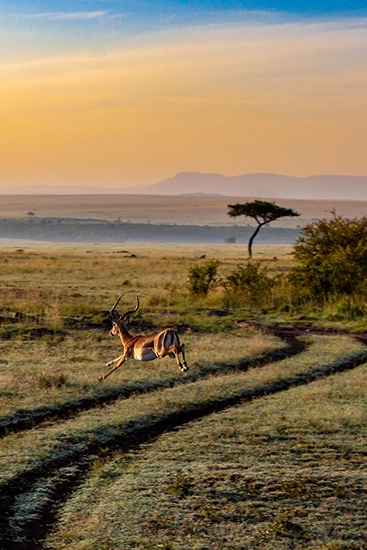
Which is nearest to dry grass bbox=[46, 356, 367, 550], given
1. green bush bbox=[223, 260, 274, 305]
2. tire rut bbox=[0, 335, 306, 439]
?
tire rut bbox=[0, 335, 306, 439]

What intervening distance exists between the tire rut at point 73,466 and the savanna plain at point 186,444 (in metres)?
0.03

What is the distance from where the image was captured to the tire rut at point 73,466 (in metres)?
8.27

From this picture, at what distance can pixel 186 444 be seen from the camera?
11383 millimetres

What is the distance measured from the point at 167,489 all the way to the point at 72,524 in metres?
1.36

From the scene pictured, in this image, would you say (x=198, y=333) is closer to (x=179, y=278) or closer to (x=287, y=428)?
(x=287, y=428)

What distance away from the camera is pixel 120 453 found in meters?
11.1

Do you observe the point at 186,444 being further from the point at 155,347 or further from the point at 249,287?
the point at 249,287

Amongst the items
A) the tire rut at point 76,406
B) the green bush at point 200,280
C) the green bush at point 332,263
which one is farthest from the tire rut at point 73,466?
the green bush at point 200,280

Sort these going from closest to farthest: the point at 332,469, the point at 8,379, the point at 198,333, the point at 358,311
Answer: the point at 332,469 → the point at 8,379 → the point at 198,333 → the point at 358,311

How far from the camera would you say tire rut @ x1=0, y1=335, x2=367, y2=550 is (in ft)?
27.1

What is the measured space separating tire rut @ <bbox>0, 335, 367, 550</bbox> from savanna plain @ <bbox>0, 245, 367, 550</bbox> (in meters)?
0.03

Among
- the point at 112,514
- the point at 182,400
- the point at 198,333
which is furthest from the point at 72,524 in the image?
the point at 198,333

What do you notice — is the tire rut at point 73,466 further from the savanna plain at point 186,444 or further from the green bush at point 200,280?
the green bush at point 200,280

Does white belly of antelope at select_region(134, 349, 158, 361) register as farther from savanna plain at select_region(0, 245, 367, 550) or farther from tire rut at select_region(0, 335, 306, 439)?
tire rut at select_region(0, 335, 306, 439)
